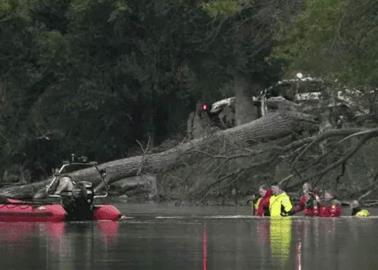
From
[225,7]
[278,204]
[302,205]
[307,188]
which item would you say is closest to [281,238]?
[278,204]

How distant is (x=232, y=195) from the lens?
33.1m

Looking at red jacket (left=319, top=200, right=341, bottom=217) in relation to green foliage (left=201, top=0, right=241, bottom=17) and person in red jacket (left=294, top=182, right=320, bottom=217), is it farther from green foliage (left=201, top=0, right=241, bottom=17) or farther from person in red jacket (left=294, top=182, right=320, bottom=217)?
green foliage (left=201, top=0, right=241, bottom=17)

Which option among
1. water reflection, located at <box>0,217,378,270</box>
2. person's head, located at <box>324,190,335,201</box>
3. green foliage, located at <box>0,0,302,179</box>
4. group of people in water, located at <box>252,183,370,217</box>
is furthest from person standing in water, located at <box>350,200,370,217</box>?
green foliage, located at <box>0,0,302,179</box>

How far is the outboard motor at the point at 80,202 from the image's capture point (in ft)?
84.5

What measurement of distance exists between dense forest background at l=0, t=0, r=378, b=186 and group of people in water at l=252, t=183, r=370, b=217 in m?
14.8

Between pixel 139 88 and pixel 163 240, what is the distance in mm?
28755

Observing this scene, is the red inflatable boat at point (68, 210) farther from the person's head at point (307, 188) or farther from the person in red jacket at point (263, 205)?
the person's head at point (307, 188)

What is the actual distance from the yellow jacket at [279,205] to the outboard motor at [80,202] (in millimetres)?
4612

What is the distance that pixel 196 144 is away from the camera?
112 ft

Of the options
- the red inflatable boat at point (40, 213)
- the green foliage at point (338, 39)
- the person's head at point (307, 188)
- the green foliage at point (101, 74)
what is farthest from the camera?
the green foliage at point (101, 74)

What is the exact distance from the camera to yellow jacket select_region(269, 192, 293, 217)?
92.3ft

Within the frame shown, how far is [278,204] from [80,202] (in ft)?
16.7

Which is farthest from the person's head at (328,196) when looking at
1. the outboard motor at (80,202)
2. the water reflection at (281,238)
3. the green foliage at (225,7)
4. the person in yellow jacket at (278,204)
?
the green foliage at (225,7)

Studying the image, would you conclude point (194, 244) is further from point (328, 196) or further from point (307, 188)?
point (328, 196)
